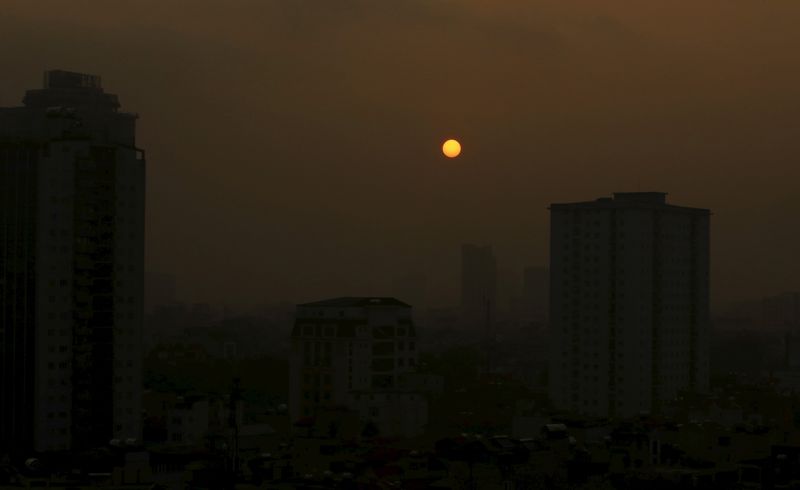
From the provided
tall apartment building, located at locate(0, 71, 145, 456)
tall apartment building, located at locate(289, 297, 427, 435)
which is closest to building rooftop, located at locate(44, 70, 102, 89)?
tall apartment building, located at locate(0, 71, 145, 456)

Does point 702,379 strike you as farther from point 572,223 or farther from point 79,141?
point 79,141

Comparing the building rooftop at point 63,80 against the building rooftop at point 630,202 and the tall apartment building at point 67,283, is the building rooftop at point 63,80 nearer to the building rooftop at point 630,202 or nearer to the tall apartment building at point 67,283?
the tall apartment building at point 67,283

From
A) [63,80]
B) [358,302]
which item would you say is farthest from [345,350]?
[63,80]

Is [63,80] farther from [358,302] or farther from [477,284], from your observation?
[477,284]

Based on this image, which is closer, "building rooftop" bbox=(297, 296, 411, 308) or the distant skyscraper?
"building rooftop" bbox=(297, 296, 411, 308)

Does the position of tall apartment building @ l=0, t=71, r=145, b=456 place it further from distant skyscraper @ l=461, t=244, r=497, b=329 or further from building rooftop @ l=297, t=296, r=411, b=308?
distant skyscraper @ l=461, t=244, r=497, b=329

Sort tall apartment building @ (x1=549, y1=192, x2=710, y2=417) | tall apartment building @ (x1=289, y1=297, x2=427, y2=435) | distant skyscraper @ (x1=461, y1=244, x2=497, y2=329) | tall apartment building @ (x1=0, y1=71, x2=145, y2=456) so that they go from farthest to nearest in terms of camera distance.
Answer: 1. distant skyscraper @ (x1=461, y1=244, x2=497, y2=329)
2. tall apartment building @ (x1=549, y1=192, x2=710, y2=417)
3. tall apartment building @ (x1=289, y1=297, x2=427, y2=435)
4. tall apartment building @ (x1=0, y1=71, x2=145, y2=456)

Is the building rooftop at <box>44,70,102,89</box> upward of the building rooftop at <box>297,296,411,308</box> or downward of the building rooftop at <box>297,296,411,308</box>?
upward
